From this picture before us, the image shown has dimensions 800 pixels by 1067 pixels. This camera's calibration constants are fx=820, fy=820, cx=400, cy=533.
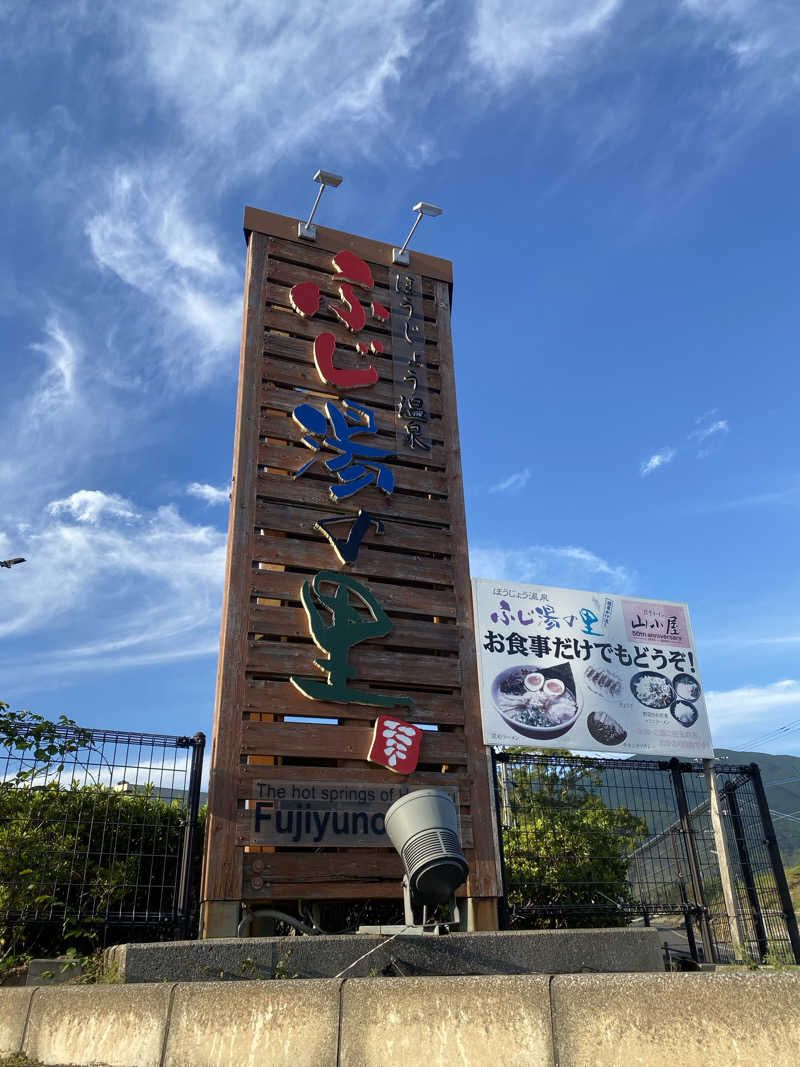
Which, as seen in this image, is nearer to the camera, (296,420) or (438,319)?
(296,420)

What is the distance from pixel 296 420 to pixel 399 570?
2.82 m

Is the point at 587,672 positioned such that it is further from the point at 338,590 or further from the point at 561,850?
the point at 338,590

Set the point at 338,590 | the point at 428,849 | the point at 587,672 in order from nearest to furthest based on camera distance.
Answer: the point at 428,849
the point at 338,590
the point at 587,672

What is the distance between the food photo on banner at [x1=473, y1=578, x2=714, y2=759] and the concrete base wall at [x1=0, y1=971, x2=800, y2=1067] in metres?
7.08

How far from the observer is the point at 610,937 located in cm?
759

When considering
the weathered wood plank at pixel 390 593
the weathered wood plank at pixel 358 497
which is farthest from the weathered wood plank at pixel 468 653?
the weathered wood plank at pixel 358 497

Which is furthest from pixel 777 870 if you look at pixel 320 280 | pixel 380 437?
pixel 320 280

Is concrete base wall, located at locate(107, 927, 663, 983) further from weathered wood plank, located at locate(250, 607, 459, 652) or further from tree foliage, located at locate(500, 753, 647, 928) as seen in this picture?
weathered wood plank, located at locate(250, 607, 459, 652)

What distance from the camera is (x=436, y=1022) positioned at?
424 centimetres

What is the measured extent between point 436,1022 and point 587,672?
964 centimetres

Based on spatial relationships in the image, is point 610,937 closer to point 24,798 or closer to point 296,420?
point 24,798

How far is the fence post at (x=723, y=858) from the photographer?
11773mm

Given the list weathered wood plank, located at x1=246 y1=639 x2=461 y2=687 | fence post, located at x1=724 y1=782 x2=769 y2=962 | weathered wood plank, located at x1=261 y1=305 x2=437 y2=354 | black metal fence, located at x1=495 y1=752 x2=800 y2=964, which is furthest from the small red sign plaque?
weathered wood plank, located at x1=261 y1=305 x2=437 y2=354

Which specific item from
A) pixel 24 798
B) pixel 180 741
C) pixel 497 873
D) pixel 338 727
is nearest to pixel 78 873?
pixel 24 798
